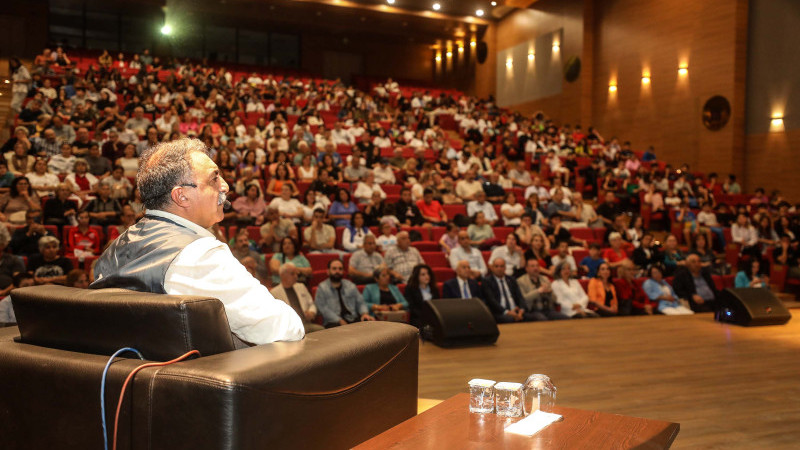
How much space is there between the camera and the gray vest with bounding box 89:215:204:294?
140 centimetres

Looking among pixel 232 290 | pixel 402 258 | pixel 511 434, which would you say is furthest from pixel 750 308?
pixel 232 290

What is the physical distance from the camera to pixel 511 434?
1427mm

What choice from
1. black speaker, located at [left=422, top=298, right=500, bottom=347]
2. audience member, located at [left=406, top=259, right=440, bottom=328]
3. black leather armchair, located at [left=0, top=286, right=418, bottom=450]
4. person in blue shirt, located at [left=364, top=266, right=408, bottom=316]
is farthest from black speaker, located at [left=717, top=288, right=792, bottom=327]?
black leather armchair, located at [left=0, top=286, right=418, bottom=450]

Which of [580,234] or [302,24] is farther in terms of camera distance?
[302,24]

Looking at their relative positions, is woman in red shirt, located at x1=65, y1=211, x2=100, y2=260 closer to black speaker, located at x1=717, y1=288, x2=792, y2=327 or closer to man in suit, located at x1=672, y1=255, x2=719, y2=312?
black speaker, located at x1=717, y1=288, x2=792, y2=327

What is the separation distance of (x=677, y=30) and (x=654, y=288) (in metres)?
7.27

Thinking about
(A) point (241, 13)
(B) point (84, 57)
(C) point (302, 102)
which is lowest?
(C) point (302, 102)

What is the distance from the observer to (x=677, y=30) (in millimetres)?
11578

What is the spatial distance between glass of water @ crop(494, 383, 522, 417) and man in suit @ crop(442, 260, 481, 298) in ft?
12.8

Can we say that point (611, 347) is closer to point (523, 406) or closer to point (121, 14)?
point (523, 406)

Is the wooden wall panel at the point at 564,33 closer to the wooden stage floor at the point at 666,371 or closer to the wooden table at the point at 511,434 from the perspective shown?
the wooden stage floor at the point at 666,371

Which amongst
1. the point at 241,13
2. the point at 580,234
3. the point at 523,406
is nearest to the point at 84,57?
the point at 241,13

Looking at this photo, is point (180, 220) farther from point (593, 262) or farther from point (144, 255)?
point (593, 262)

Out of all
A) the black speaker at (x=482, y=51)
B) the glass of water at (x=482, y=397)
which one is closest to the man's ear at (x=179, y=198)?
the glass of water at (x=482, y=397)
